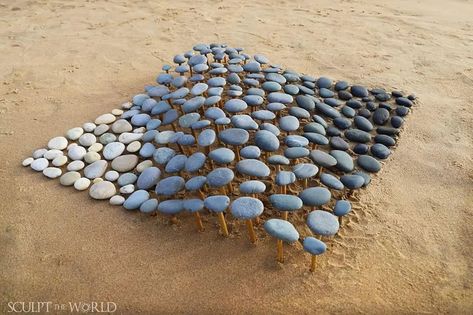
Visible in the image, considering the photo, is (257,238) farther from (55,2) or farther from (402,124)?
(55,2)

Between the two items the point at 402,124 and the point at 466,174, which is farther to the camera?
the point at 402,124

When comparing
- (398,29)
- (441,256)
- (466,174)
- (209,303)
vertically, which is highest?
(398,29)

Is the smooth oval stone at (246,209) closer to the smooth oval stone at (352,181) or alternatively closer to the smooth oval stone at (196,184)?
the smooth oval stone at (196,184)

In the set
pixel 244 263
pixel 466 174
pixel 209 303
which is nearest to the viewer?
pixel 209 303

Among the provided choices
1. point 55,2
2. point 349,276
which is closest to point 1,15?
point 55,2

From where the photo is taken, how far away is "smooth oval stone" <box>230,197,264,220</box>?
2.08 metres

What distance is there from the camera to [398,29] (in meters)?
5.22

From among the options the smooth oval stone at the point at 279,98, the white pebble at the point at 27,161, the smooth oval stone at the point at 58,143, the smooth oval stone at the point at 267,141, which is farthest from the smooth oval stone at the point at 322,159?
the white pebble at the point at 27,161

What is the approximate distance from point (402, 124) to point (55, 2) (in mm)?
6250

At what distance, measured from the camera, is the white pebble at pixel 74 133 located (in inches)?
128

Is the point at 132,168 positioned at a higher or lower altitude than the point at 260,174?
lower

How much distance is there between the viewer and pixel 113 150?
10.0ft


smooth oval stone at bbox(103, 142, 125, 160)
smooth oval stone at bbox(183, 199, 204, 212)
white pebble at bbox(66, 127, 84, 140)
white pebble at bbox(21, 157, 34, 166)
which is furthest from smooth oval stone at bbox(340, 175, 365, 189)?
white pebble at bbox(21, 157, 34, 166)

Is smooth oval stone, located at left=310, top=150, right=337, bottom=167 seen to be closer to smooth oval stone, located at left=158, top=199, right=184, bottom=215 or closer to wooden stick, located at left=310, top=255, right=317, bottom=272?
wooden stick, located at left=310, top=255, right=317, bottom=272
